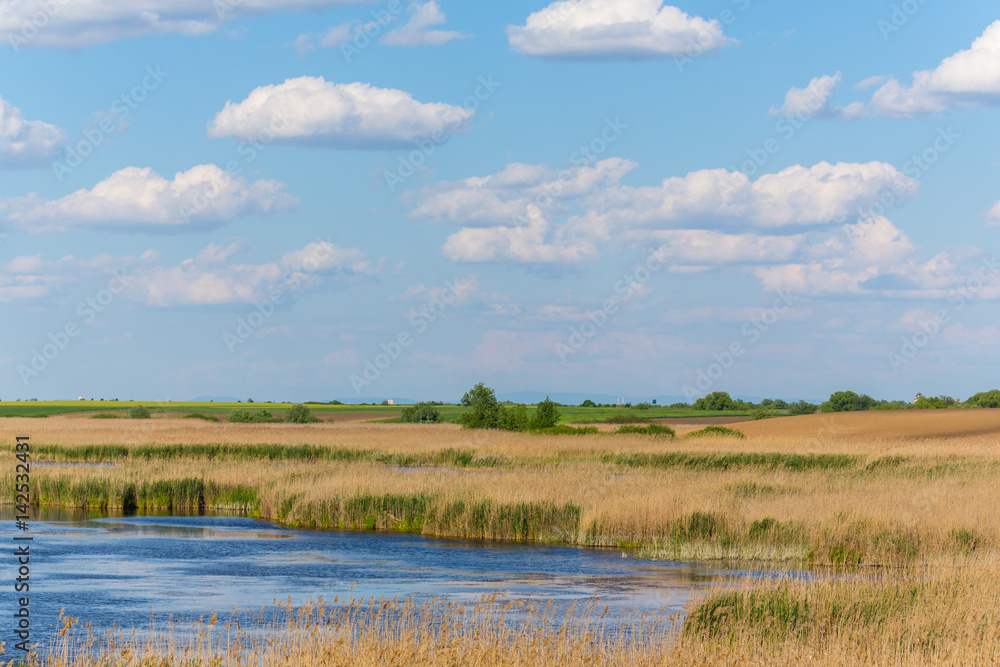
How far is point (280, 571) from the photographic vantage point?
2044 centimetres

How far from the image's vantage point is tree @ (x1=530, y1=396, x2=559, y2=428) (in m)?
61.5

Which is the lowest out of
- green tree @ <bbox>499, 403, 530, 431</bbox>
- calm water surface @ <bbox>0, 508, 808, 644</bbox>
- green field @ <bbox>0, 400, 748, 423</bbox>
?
calm water surface @ <bbox>0, 508, 808, 644</bbox>

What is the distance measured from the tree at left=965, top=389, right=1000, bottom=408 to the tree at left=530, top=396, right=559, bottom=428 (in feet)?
218

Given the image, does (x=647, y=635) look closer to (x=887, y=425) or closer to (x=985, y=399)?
(x=887, y=425)

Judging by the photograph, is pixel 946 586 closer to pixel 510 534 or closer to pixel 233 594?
pixel 233 594

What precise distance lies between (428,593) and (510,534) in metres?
8.83

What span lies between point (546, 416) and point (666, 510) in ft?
121

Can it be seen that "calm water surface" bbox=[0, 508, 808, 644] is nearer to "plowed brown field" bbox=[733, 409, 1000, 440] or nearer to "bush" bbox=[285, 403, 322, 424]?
"plowed brown field" bbox=[733, 409, 1000, 440]

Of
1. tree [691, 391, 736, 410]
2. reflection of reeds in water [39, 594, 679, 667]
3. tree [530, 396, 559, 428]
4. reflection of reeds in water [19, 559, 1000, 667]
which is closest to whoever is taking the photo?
reflection of reeds in water [39, 594, 679, 667]

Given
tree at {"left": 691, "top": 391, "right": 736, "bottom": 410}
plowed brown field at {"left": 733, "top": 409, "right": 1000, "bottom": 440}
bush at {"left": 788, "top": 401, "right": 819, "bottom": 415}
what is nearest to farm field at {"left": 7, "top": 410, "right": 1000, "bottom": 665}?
plowed brown field at {"left": 733, "top": 409, "right": 1000, "bottom": 440}

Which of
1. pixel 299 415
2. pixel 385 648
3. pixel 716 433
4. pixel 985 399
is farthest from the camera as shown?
pixel 985 399

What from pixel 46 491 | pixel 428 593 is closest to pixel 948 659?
pixel 428 593

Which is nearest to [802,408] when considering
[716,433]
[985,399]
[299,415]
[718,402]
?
Result: [718,402]

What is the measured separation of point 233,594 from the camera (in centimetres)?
1788
